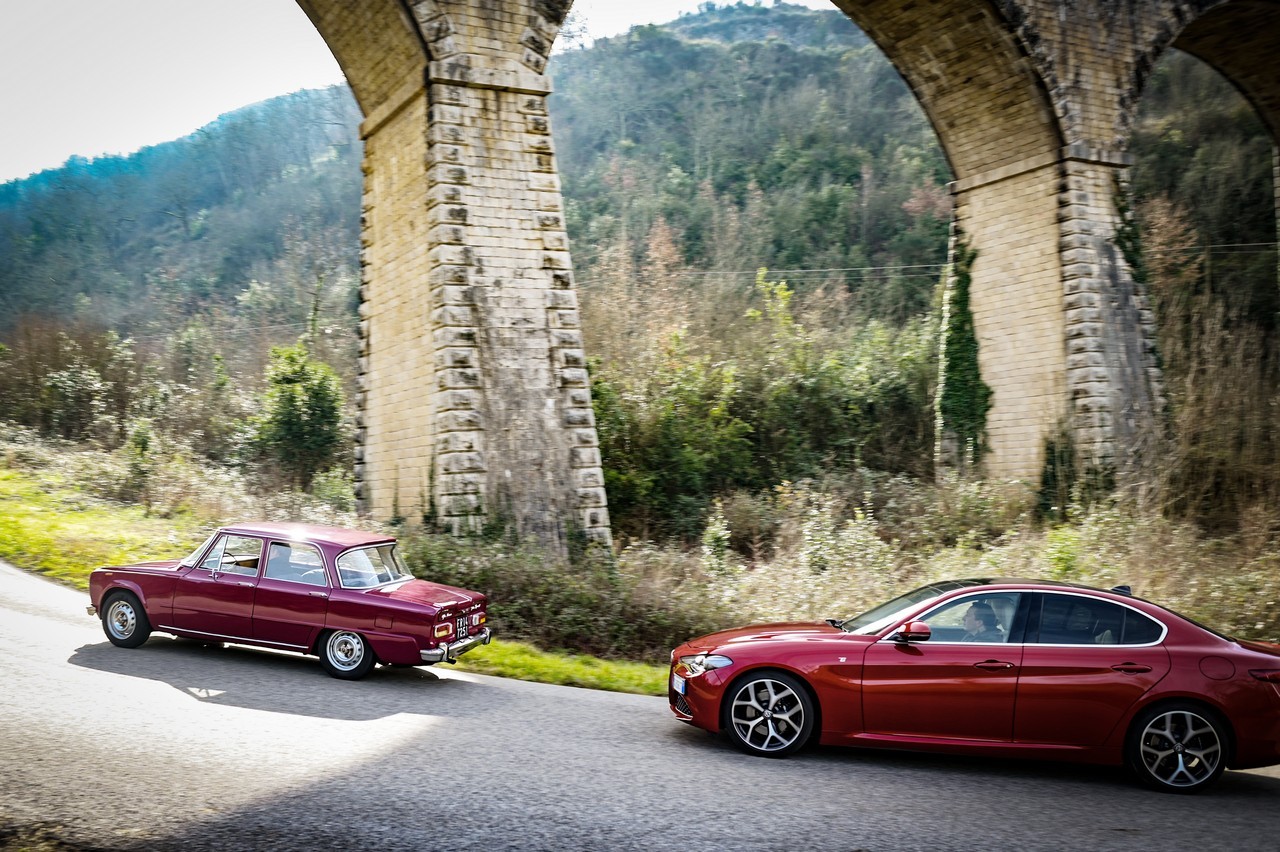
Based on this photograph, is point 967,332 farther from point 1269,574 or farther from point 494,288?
point 494,288

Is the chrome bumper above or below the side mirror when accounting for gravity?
below

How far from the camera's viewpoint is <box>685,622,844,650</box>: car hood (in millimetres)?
6738

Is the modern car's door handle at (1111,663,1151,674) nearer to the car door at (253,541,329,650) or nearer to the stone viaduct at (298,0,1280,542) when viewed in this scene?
the car door at (253,541,329,650)

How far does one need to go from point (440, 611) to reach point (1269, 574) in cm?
947

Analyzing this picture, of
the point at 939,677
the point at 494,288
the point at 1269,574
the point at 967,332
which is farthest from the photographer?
the point at 967,332

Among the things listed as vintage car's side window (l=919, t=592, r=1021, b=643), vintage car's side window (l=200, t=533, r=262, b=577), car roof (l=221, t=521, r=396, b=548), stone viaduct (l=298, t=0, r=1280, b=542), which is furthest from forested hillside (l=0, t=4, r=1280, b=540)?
vintage car's side window (l=919, t=592, r=1021, b=643)

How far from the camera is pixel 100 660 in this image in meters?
7.94

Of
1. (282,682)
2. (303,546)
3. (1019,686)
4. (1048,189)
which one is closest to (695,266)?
(1048,189)

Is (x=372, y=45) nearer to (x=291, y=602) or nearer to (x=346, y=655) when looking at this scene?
(x=291, y=602)

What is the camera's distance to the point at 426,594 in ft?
27.2

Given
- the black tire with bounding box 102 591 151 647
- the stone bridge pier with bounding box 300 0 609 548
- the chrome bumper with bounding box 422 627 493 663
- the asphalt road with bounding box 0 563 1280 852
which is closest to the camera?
the asphalt road with bounding box 0 563 1280 852

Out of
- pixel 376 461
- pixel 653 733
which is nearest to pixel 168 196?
pixel 376 461

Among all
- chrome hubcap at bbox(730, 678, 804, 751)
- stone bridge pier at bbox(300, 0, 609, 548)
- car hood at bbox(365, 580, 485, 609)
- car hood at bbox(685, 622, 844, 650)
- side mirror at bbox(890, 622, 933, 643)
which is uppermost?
stone bridge pier at bbox(300, 0, 609, 548)

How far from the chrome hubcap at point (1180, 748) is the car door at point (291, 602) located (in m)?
6.30
